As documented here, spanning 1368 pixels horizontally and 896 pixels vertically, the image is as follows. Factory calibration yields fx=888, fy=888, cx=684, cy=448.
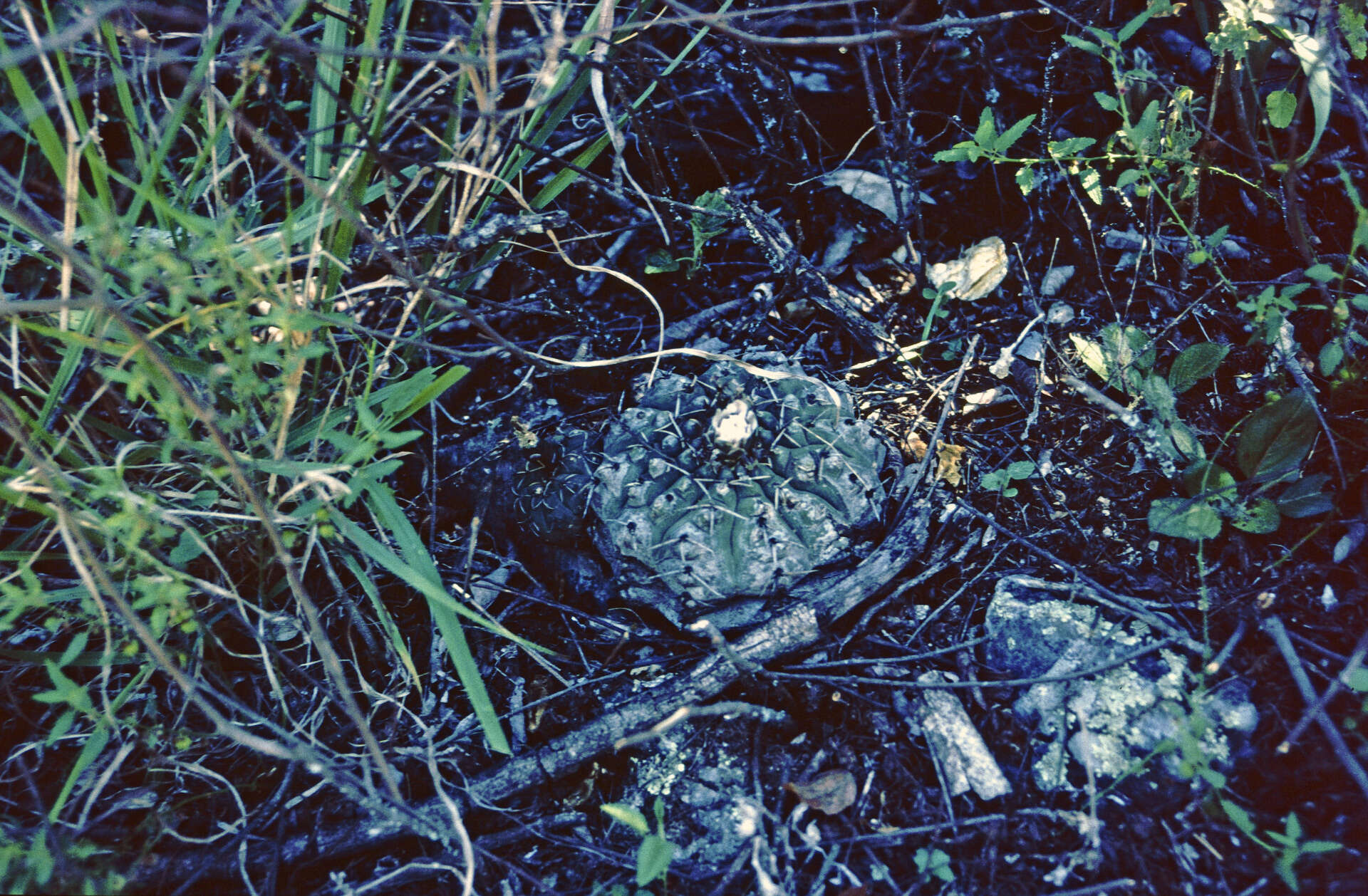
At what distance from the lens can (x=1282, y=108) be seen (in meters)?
2.05

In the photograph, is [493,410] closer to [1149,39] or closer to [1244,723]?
[1244,723]

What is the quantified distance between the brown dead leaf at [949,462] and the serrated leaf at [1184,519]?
42 centimetres

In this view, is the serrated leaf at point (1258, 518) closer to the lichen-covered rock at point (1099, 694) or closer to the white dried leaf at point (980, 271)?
the lichen-covered rock at point (1099, 694)

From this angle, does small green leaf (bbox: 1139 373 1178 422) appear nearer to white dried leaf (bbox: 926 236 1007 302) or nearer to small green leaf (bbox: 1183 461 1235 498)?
small green leaf (bbox: 1183 461 1235 498)

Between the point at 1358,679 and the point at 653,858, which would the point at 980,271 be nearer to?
the point at 1358,679

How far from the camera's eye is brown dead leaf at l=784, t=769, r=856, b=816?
169 cm

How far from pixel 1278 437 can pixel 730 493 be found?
117 cm

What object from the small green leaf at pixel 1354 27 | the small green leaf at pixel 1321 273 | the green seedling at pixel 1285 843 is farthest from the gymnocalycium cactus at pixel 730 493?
the small green leaf at pixel 1354 27

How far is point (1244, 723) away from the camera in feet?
5.44

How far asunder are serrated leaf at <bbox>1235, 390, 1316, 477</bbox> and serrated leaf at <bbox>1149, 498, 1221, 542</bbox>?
151 mm

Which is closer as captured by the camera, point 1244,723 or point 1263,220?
point 1244,723

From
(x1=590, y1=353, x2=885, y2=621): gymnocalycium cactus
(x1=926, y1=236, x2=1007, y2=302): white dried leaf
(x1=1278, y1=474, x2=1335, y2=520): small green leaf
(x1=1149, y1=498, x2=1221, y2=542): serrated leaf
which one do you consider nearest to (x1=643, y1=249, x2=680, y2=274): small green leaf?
(x1=590, y1=353, x2=885, y2=621): gymnocalycium cactus

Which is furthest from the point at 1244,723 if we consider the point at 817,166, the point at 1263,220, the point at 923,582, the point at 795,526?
the point at 817,166

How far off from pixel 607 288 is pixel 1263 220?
175cm
